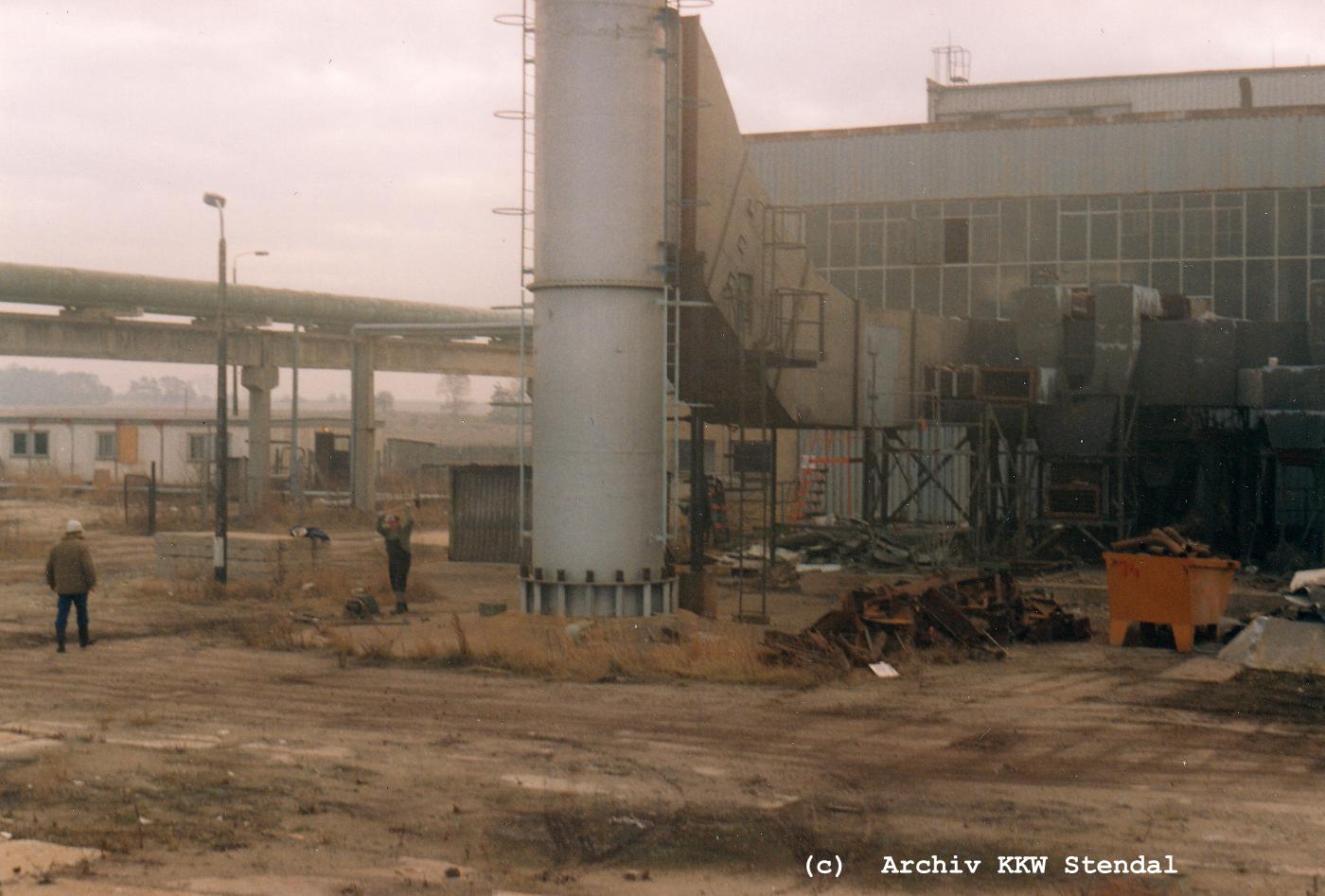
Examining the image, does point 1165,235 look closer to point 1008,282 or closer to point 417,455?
point 1008,282

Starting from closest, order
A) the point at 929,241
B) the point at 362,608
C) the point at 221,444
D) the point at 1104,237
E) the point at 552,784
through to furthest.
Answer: the point at 552,784
the point at 362,608
the point at 221,444
the point at 1104,237
the point at 929,241

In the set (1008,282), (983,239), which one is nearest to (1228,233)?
(1008,282)

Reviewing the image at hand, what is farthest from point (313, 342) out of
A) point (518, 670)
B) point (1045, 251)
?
point (518, 670)

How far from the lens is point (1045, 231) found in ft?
149

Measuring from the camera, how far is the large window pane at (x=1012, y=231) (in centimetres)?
4569

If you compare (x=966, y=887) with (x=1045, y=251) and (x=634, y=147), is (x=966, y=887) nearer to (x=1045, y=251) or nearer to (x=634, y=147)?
(x=634, y=147)

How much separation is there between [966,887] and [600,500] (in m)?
11.6

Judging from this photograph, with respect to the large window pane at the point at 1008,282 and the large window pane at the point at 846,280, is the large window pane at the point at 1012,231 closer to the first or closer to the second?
the large window pane at the point at 1008,282

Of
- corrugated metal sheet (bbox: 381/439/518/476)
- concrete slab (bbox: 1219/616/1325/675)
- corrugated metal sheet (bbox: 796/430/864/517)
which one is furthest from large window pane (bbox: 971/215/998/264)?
corrugated metal sheet (bbox: 381/439/518/476)

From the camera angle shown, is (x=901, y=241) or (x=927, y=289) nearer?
(x=927, y=289)

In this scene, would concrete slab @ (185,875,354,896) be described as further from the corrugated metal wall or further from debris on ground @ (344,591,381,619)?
the corrugated metal wall

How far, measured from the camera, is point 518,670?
18203mm

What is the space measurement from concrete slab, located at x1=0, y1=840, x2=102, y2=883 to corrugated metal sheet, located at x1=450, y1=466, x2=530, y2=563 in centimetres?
2365

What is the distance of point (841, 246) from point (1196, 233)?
34.7ft
